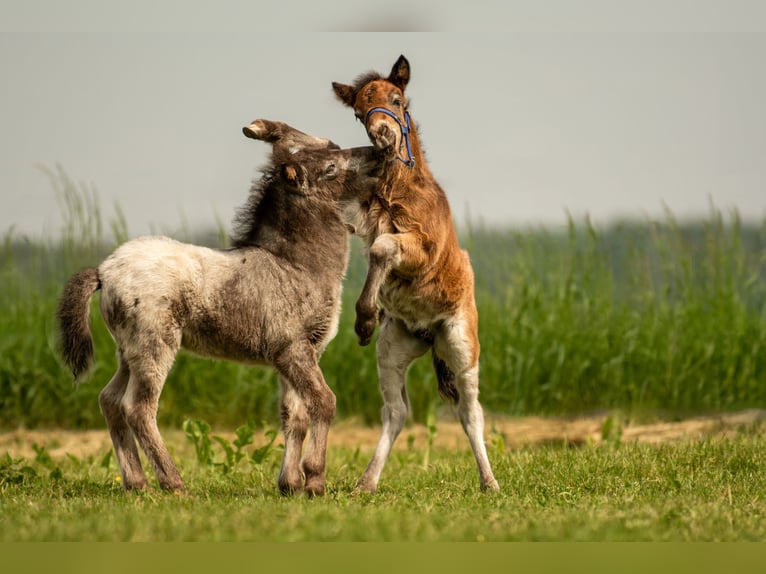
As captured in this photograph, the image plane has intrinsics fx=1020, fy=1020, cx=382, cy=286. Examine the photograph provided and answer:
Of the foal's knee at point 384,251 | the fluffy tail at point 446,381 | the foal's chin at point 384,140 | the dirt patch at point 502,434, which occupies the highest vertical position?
the foal's chin at point 384,140

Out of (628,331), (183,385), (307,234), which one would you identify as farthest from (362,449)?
(307,234)

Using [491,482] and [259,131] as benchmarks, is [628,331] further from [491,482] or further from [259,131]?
[259,131]

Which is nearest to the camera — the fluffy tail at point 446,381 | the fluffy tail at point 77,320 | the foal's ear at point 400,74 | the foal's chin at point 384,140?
the fluffy tail at point 77,320

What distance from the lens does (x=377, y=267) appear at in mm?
6414

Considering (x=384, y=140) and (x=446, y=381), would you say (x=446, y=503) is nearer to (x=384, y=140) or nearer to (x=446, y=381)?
(x=446, y=381)

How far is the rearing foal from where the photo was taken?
6.67 metres

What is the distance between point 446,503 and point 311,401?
1014 mm

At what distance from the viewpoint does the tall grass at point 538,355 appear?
11250mm

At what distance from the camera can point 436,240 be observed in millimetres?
6727

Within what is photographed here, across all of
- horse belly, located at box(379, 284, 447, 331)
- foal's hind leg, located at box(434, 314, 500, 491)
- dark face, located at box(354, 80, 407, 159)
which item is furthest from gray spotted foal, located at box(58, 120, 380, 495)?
foal's hind leg, located at box(434, 314, 500, 491)

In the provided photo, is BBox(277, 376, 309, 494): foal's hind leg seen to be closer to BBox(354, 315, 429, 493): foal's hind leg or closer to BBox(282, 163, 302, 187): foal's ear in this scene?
BBox(354, 315, 429, 493): foal's hind leg

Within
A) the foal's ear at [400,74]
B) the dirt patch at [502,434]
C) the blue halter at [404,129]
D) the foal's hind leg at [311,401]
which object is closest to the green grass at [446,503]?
the foal's hind leg at [311,401]

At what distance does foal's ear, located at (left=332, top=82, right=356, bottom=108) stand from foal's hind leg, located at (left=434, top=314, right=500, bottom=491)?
166cm

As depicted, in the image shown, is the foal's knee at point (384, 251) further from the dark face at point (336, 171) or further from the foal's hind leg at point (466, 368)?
the foal's hind leg at point (466, 368)
